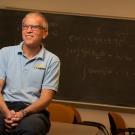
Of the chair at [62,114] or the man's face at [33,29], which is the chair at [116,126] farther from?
the man's face at [33,29]

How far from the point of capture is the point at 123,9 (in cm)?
459

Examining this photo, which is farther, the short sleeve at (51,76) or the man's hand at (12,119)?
the short sleeve at (51,76)

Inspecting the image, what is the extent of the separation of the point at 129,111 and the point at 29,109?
2.61 m

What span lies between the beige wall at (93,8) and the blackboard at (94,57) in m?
0.09

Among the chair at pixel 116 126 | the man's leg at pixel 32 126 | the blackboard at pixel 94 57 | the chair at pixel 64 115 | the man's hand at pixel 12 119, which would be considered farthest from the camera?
the blackboard at pixel 94 57

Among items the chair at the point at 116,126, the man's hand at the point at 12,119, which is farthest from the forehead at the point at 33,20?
the chair at the point at 116,126

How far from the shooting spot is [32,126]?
6.56 ft

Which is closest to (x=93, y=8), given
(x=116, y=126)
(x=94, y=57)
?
(x=94, y=57)

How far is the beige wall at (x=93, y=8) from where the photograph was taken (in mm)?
4574

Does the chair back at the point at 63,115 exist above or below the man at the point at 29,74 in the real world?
below

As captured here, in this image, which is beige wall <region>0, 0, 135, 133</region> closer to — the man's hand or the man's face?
the man's face

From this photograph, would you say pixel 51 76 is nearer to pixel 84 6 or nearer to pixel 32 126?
pixel 32 126

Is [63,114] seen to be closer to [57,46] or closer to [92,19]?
[57,46]

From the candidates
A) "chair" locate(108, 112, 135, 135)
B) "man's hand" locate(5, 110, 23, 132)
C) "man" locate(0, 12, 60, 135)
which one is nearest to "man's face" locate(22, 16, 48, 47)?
"man" locate(0, 12, 60, 135)
